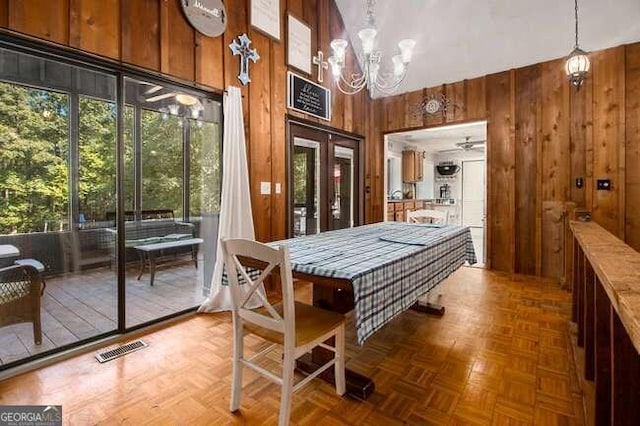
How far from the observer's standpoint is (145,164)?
3.12m

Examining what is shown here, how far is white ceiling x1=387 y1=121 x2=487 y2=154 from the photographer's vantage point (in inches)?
254

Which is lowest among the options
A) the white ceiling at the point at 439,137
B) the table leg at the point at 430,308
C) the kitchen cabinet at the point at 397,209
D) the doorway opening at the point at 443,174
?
the table leg at the point at 430,308

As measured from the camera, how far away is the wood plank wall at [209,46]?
206cm

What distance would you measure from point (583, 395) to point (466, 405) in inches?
25.4

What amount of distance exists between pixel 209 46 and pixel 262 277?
2.45 m

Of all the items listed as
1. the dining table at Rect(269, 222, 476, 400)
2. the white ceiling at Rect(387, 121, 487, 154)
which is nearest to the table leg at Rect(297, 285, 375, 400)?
the dining table at Rect(269, 222, 476, 400)

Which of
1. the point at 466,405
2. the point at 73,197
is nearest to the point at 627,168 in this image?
the point at 466,405

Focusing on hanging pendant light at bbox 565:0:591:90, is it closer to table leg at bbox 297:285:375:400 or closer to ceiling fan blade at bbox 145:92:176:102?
table leg at bbox 297:285:375:400

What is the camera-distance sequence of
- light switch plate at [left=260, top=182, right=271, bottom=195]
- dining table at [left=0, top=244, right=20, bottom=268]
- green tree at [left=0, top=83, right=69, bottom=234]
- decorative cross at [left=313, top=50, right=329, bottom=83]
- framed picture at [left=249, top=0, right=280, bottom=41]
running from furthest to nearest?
decorative cross at [left=313, top=50, right=329, bottom=83] < light switch plate at [left=260, top=182, right=271, bottom=195] < framed picture at [left=249, top=0, right=280, bottom=41] < green tree at [left=0, top=83, right=69, bottom=234] < dining table at [left=0, top=244, right=20, bottom=268]

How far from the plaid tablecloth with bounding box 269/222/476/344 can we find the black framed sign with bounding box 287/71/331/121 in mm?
1915

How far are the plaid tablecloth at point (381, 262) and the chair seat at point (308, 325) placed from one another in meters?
0.22

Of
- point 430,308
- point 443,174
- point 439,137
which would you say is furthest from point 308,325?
point 443,174

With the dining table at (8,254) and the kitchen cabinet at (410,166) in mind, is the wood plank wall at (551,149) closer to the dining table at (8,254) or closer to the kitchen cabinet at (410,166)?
the kitchen cabinet at (410,166)

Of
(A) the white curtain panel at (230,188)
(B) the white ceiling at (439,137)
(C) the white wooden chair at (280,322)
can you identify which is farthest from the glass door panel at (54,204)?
(B) the white ceiling at (439,137)
